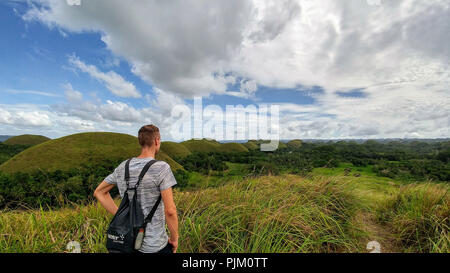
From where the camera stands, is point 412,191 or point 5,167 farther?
point 5,167

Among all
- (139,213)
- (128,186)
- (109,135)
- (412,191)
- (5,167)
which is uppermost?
(109,135)

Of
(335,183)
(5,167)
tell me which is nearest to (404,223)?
(335,183)

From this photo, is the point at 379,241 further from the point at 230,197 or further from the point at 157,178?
the point at 157,178

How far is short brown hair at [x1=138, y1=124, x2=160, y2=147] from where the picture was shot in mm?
2178

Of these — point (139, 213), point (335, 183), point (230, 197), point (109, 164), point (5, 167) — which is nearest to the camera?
point (139, 213)

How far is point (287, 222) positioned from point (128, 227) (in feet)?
8.33

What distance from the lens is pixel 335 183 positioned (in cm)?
518

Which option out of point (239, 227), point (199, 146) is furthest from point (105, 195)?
point (199, 146)

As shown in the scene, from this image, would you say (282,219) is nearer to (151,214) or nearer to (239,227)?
(239,227)

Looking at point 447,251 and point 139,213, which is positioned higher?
point 139,213

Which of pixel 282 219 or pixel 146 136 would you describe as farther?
pixel 282 219

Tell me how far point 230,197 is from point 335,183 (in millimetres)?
3055

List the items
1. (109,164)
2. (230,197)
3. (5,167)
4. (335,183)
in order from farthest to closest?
(109,164)
(5,167)
(335,183)
(230,197)

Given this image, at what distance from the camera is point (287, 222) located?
3211 mm
